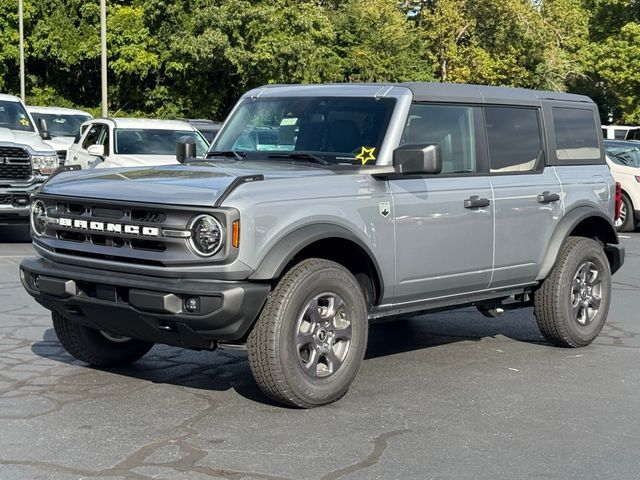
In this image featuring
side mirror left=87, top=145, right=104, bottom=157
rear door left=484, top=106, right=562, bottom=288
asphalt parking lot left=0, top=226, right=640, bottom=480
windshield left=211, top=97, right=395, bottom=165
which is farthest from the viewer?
side mirror left=87, top=145, right=104, bottom=157

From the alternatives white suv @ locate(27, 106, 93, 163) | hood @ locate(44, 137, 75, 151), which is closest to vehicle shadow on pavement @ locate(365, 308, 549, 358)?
hood @ locate(44, 137, 75, 151)

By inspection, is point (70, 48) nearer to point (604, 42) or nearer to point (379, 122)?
point (604, 42)

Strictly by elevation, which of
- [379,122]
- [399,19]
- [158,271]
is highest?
[399,19]

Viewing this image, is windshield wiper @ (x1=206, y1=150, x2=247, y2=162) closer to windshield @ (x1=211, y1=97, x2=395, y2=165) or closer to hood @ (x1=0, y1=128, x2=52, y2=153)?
windshield @ (x1=211, y1=97, x2=395, y2=165)

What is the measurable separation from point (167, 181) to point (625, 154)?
1507 centimetres

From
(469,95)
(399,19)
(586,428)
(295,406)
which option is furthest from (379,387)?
(399,19)

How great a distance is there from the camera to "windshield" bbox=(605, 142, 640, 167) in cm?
1952

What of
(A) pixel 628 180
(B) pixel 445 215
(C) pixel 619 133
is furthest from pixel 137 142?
(C) pixel 619 133

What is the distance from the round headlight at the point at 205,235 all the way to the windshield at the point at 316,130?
4.33 feet

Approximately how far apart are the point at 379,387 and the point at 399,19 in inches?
1807

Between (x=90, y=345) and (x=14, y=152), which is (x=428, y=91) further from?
(x=14, y=152)

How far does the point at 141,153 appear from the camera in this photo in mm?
16875

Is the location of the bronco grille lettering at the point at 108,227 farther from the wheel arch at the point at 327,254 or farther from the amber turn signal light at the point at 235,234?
the wheel arch at the point at 327,254

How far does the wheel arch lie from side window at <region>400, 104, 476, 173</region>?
86cm
